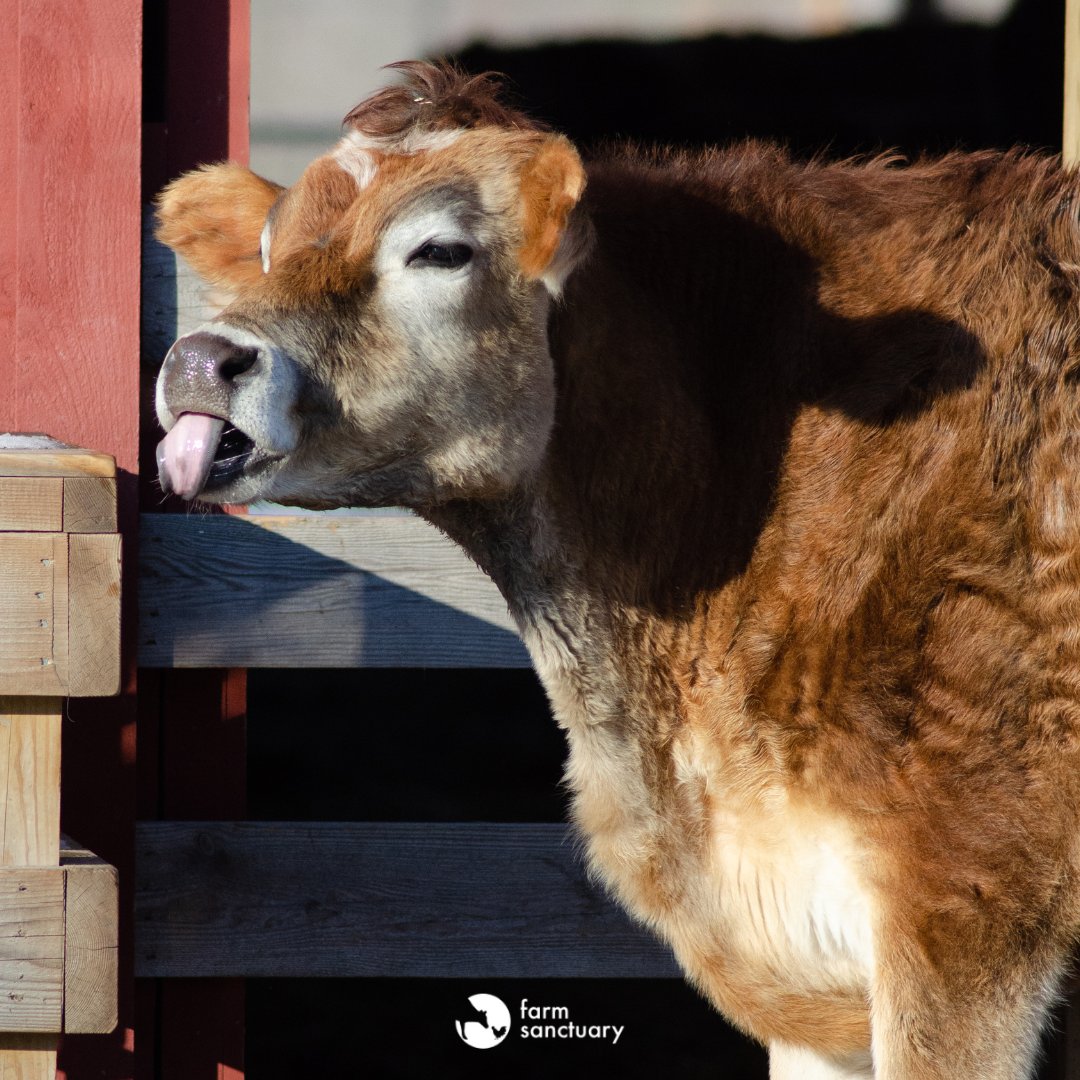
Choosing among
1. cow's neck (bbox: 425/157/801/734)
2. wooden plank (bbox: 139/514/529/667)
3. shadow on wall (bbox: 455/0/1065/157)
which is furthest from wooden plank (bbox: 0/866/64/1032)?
shadow on wall (bbox: 455/0/1065/157)

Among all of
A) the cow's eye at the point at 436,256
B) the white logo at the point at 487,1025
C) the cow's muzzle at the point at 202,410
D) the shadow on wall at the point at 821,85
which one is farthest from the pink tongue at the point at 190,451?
the shadow on wall at the point at 821,85

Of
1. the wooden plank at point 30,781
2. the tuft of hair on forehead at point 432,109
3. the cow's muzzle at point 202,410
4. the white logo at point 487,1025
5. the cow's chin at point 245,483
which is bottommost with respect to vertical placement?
the white logo at point 487,1025

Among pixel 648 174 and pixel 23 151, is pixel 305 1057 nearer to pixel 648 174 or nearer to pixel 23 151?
pixel 23 151

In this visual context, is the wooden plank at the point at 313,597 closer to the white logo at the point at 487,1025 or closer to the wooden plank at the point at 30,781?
the wooden plank at the point at 30,781

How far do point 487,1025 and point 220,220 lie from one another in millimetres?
2719

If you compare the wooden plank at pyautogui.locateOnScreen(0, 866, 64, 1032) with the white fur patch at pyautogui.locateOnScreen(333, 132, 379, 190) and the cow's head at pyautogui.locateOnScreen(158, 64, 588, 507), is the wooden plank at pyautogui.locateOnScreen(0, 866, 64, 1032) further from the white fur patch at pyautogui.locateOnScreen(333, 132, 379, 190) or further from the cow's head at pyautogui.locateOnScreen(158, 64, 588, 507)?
the white fur patch at pyautogui.locateOnScreen(333, 132, 379, 190)

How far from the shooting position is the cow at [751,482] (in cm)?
257

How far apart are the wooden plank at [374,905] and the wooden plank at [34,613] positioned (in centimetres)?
101

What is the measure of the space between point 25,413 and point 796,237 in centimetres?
210

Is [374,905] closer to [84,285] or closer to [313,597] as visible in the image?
[313,597]

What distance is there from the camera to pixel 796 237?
9.80 ft

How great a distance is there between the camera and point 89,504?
3.07 m

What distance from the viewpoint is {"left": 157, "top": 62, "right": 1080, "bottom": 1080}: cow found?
257 centimetres

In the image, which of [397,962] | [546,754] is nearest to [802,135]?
[546,754]
